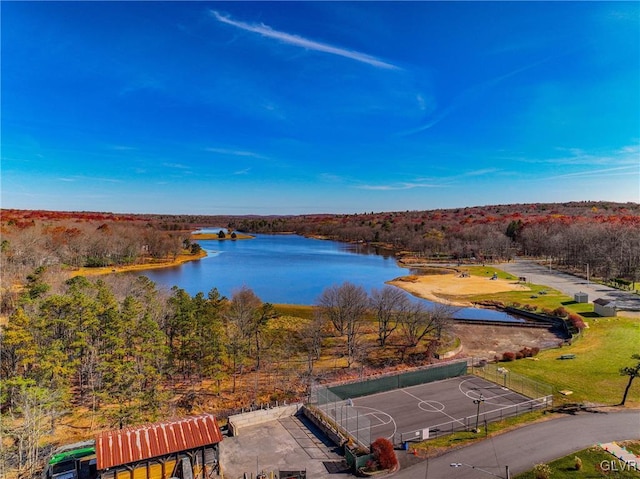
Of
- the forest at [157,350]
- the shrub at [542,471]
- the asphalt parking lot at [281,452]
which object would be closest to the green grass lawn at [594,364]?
the forest at [157,350]

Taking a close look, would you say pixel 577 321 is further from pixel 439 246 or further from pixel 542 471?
pixel 439 246

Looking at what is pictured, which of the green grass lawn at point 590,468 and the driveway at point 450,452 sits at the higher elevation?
the green grass lawn at point 590,468

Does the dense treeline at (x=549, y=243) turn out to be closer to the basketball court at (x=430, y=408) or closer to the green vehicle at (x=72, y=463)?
the basketball court at (x=430, y=408)

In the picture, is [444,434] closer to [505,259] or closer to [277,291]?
[277,291]

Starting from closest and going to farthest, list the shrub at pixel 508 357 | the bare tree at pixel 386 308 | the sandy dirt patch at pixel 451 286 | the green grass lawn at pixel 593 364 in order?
the green grass lawn at pixel 593 364, the shrub at pixel 508 357, the bare tree at pixel 386 308, the sandy dirt patch at pixel 451 286

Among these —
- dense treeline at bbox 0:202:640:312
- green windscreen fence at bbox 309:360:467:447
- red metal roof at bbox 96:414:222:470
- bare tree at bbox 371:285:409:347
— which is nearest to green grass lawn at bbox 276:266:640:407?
green windscreen fence at bbox 309:360:467:447
